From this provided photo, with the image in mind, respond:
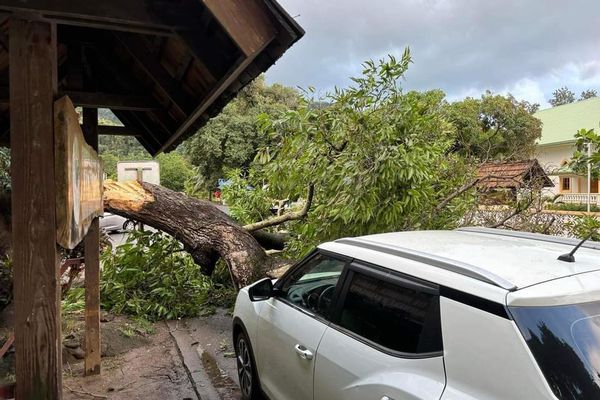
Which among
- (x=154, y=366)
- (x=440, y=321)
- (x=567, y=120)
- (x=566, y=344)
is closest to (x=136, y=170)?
(x=154, y=366)

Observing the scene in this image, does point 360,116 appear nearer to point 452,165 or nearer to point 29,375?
point 452,165

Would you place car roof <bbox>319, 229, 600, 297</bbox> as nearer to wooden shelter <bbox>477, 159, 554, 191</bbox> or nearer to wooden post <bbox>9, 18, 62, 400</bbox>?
wooden post <bbox>9, 18, 62, 400</bbox>

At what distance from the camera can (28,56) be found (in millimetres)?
2508

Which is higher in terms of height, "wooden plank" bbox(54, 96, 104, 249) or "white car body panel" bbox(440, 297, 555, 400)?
"wooden plank" bbox(54, 96, 104, 249)

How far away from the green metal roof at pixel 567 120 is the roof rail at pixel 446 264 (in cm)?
3178

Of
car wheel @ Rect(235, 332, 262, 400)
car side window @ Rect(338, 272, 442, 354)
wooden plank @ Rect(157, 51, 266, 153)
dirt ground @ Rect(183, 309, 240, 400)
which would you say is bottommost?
dirt ground @ Rect(183, 309, 240, 400)

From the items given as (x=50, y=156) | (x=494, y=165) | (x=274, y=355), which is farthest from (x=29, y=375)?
(x=494, y=165)

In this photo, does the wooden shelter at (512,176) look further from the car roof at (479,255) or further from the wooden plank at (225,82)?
the wooden plank at (225,82)

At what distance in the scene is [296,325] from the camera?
9.94ft

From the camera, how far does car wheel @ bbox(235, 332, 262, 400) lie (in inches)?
149

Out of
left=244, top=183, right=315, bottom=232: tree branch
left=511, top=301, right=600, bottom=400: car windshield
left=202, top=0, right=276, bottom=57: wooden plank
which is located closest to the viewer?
left=511, top=301, right=600, bottom=400: car windshield

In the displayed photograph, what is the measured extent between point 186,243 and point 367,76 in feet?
12.8

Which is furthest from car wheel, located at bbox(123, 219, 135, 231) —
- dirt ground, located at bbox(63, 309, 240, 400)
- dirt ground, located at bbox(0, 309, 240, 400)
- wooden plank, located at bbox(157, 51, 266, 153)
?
wooden plank, located at bbox(157, 51, 266, 153)

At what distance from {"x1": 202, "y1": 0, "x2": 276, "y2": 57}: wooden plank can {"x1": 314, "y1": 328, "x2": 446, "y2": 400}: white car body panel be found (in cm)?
167
